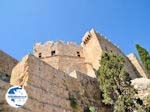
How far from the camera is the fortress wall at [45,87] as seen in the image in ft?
52.4

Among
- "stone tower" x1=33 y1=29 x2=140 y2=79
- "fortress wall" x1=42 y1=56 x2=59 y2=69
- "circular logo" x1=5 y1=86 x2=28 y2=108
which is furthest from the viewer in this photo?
"fortress wall" x1=42 y1=56 x2=59 y2=69

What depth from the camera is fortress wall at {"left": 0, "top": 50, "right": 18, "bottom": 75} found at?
20633 mm

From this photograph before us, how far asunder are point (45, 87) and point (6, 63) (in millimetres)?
5147

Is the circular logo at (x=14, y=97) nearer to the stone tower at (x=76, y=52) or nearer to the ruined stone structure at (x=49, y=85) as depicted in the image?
the ruined stone structure at (x=49, y=85)

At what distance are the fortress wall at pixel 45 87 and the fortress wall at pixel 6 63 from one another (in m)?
3.26

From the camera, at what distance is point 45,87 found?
56.6ft

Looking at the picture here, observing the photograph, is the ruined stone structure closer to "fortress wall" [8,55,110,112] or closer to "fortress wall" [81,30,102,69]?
"fortress wall" [8,55,110,112]

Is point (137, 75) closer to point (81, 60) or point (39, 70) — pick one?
point (81, 60)

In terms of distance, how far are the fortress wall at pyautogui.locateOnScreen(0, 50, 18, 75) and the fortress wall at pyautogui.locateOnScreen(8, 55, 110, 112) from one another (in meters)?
3.26

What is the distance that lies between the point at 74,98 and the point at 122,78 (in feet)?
12.5

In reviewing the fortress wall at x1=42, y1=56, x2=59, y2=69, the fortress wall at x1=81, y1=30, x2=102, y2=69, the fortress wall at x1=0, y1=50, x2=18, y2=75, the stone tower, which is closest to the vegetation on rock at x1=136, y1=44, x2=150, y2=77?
the fortress wall at x1=81, y1=30, x2=102, y2=69

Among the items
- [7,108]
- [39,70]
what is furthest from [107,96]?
[7,108]

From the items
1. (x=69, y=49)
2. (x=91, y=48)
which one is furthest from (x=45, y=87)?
(x=69, y=49)

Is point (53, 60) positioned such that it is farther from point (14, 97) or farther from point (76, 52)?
point (14, 97)
